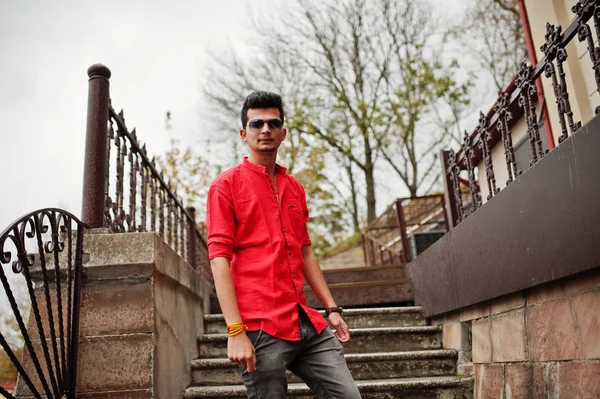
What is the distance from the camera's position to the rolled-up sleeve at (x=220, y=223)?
1.84 m

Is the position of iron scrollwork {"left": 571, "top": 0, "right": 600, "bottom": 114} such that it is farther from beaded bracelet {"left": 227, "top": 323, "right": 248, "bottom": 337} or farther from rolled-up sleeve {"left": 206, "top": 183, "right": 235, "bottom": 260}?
beaded bracelet {"left": 227, "top": 323, "right": 248, "bottom": 337}

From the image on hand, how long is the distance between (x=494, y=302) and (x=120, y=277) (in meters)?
2.43

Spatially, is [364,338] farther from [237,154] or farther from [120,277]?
[237,154]

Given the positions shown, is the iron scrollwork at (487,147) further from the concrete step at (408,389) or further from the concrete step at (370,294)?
the concrete step at (370,294)

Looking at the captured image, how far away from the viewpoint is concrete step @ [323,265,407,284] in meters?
6.67

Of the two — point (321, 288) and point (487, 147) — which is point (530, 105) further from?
point (321, 288)

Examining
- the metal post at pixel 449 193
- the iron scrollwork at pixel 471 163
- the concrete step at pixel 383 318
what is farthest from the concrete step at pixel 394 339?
the iron scrollwork at pixel 471 163

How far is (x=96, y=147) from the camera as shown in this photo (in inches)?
121

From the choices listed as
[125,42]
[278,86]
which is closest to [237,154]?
[278,86]

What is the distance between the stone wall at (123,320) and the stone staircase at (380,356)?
3.03ft

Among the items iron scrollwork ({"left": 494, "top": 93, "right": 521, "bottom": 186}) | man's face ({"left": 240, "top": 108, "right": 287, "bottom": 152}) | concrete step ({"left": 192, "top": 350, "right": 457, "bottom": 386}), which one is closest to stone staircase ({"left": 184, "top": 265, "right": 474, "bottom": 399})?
concrete step ({"left": 192, "top": 350, "right": 457, "bottom": 386})

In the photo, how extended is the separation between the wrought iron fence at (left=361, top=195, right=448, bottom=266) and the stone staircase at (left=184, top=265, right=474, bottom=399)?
73.6 inches

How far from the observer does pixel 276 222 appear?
2.00 meters

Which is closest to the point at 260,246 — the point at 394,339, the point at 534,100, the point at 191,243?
the point at 534,100
